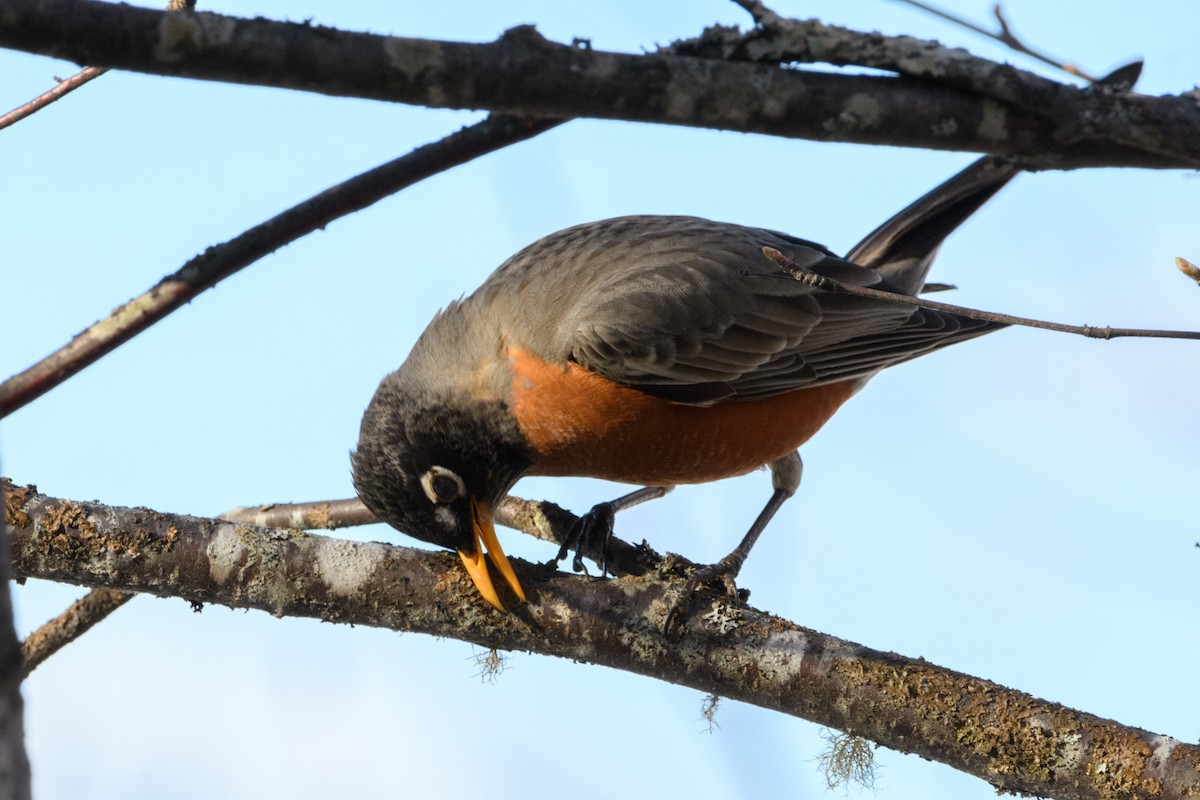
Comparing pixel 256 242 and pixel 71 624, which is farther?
pixel 71 624

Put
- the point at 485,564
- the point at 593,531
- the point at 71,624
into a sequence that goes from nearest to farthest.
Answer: the point at 485,564, the point at 71,624, the point at 593,531

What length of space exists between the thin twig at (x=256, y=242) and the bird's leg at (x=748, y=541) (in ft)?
5.86

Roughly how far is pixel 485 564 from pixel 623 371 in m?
1.20

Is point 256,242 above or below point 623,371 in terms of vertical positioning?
below

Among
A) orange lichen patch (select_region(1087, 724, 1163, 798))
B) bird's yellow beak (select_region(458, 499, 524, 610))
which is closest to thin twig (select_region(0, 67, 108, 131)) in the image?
bird's yellow beak (select_region(458, 499, 524, 610))

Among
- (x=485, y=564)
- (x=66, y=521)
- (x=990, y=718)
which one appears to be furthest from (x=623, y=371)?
(x=66, y=521)

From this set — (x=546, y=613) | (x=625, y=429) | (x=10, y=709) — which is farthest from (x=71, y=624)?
(x=10, y=709)

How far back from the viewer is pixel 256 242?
2.18 m

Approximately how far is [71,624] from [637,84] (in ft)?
11.6

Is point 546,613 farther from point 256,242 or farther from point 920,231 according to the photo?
point 920,231

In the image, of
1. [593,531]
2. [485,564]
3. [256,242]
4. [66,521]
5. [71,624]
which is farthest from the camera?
[593,531]

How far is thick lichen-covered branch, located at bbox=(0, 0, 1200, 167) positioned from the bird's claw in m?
2.94

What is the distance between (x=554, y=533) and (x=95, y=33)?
138 inches

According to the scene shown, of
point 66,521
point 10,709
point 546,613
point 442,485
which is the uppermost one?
point 442,485
